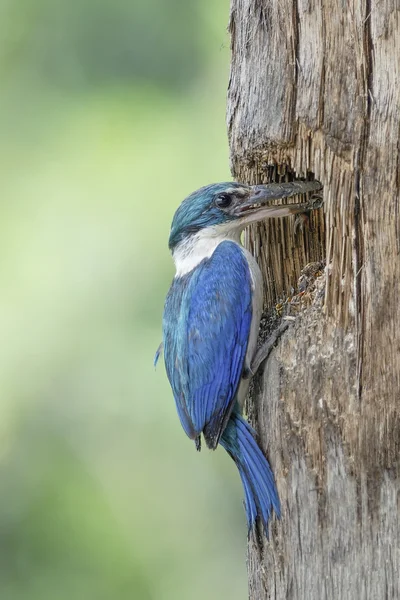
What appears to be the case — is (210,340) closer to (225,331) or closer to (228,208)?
(225,331)

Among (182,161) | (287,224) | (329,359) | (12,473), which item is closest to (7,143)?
(182,161)

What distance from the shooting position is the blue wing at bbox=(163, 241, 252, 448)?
13.1ft

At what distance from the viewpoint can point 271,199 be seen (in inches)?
164

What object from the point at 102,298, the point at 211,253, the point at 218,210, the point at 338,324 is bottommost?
the point at 102,298

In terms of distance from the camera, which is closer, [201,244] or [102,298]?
[201,244]

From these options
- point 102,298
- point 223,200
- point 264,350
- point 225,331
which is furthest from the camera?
point 102,298

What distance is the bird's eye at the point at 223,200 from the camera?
439cm

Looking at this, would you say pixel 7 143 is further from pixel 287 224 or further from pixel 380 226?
pixel 380 226

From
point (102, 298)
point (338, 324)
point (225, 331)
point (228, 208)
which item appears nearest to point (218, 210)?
point (228, 208)

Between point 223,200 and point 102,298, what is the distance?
1.78 m

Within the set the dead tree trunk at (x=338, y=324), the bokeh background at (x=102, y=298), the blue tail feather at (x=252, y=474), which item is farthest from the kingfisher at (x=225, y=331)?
the bokeh background at (x=102, y=298)

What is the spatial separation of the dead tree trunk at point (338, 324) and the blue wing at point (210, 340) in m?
0.20

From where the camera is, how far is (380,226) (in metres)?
3.39

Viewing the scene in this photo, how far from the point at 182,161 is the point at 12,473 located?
7.77 ft
